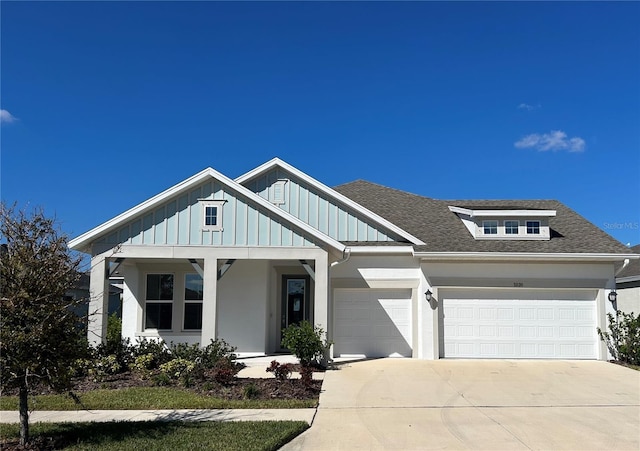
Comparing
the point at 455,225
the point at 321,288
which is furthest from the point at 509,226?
the point at 321,288

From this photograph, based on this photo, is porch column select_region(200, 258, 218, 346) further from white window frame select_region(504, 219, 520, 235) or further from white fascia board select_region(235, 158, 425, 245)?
white window frame select_region(504, 219, 520, 235)

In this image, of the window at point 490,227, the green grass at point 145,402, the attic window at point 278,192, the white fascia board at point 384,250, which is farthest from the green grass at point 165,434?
the window at point 490,227

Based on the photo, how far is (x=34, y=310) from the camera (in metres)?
6.75

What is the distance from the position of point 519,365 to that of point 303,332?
21.2ft

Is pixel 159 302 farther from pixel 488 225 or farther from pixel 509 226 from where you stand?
pixel 509 226

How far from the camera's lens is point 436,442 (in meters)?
7.33

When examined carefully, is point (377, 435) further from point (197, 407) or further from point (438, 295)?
point (438, 295)

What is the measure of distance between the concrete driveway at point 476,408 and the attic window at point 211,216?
504 centimetres

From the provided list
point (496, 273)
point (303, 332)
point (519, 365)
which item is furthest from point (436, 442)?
point (496, 273)

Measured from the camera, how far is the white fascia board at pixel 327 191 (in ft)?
53.1

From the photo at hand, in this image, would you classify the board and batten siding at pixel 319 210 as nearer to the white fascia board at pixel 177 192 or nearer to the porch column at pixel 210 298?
the white fascia board at pixel 177 192

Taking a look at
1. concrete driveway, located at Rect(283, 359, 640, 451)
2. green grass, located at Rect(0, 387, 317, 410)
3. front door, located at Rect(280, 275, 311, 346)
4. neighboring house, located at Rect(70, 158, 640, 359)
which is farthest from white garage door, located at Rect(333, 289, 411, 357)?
green grass, located at Rect(0, 387, 317, 410)

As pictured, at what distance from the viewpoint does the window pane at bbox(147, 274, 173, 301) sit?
657 inches

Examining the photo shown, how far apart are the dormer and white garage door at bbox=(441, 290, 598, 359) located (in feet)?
7.03
